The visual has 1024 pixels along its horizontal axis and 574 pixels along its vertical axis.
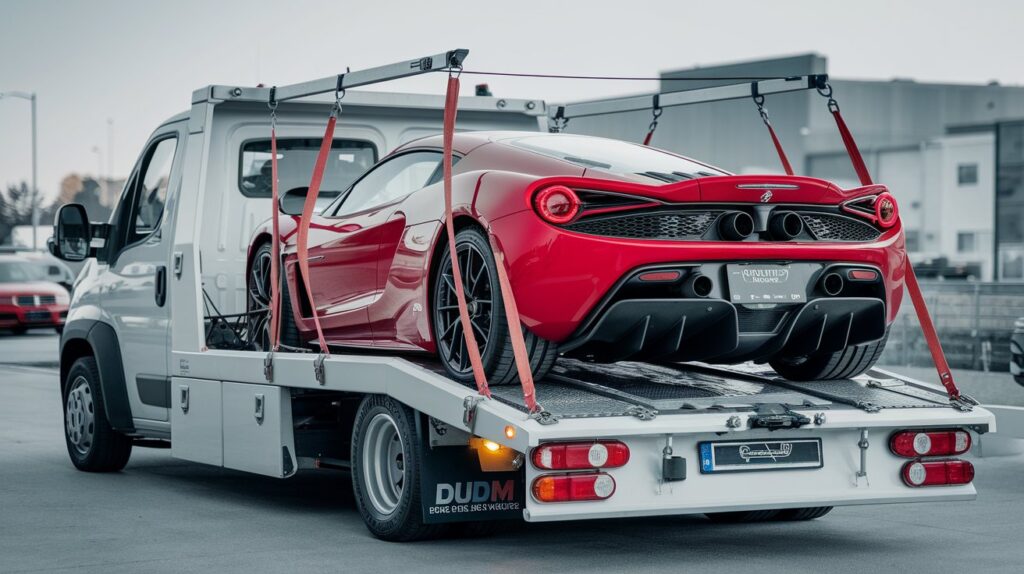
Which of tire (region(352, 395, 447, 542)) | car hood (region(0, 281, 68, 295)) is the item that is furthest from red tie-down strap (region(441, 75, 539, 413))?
car hood (region(0, 281, 68, 295))

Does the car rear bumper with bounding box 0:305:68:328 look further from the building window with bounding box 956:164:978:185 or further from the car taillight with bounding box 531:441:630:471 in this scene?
the building window with bounding box 956:164:978:185

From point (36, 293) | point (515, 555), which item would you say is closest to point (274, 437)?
point (515, 555)

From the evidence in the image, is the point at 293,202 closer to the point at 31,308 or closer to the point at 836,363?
the point at 836,363

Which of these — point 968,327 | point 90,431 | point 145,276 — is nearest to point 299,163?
point 145,276

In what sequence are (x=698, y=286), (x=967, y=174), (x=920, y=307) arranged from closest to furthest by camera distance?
(x=698, y=286)
(x=920, y=307)
(x=967, y=174)

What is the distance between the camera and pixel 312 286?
27.4ft

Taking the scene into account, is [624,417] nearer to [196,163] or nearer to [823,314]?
[823,314]

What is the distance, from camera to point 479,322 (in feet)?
22.0

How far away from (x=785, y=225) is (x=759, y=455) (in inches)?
40.6

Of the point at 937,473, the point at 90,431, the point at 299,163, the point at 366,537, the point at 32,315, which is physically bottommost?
the point at 32,315

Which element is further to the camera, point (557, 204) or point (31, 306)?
point (31, 306)

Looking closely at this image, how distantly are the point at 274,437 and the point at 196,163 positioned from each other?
6.81 ft

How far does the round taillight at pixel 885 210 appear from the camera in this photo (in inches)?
269

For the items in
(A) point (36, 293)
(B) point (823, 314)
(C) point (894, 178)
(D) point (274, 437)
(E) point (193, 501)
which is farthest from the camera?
(C) point (894, 178)
